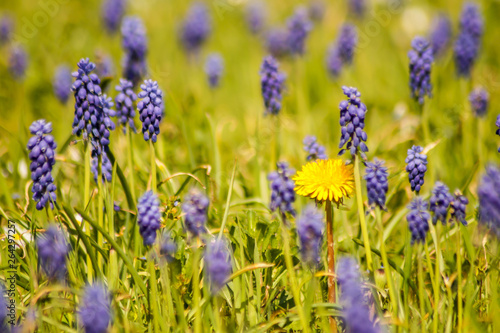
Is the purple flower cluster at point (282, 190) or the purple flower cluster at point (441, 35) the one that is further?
the purple flower cluster at point (441, 35)

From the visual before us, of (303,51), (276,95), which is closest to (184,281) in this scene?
(276,95)

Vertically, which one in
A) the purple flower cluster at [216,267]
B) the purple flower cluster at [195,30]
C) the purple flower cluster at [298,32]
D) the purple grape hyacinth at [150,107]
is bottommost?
the purple flower cluster at [216,267]

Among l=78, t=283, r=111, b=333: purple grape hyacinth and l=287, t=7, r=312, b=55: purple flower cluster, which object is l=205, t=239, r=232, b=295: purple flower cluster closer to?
l=78, t=283, r=111, b=333: purple grape hyacinth

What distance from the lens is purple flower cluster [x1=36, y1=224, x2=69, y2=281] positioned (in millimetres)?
2621

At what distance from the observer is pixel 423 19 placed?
9891mm

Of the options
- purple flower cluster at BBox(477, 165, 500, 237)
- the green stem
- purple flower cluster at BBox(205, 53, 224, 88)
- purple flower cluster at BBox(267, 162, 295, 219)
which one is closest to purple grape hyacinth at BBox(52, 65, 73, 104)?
purple flower cluster at BBox(205, 53, 224, 88)

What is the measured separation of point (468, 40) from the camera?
586cm

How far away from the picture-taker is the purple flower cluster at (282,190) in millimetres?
3123

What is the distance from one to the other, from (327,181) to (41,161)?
1.63 meters

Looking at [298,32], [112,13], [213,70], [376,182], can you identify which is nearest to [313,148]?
[376,182]

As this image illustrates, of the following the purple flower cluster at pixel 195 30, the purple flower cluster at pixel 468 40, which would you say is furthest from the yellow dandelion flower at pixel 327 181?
the purple flower cluster at pixel 195 30

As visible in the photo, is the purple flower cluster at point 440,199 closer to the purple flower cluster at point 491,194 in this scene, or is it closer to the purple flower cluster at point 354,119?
the purple flower cluster at point 491,194

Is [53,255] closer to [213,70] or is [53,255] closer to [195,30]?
[213,70]

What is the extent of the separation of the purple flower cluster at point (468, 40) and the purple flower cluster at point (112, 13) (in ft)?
17.8
